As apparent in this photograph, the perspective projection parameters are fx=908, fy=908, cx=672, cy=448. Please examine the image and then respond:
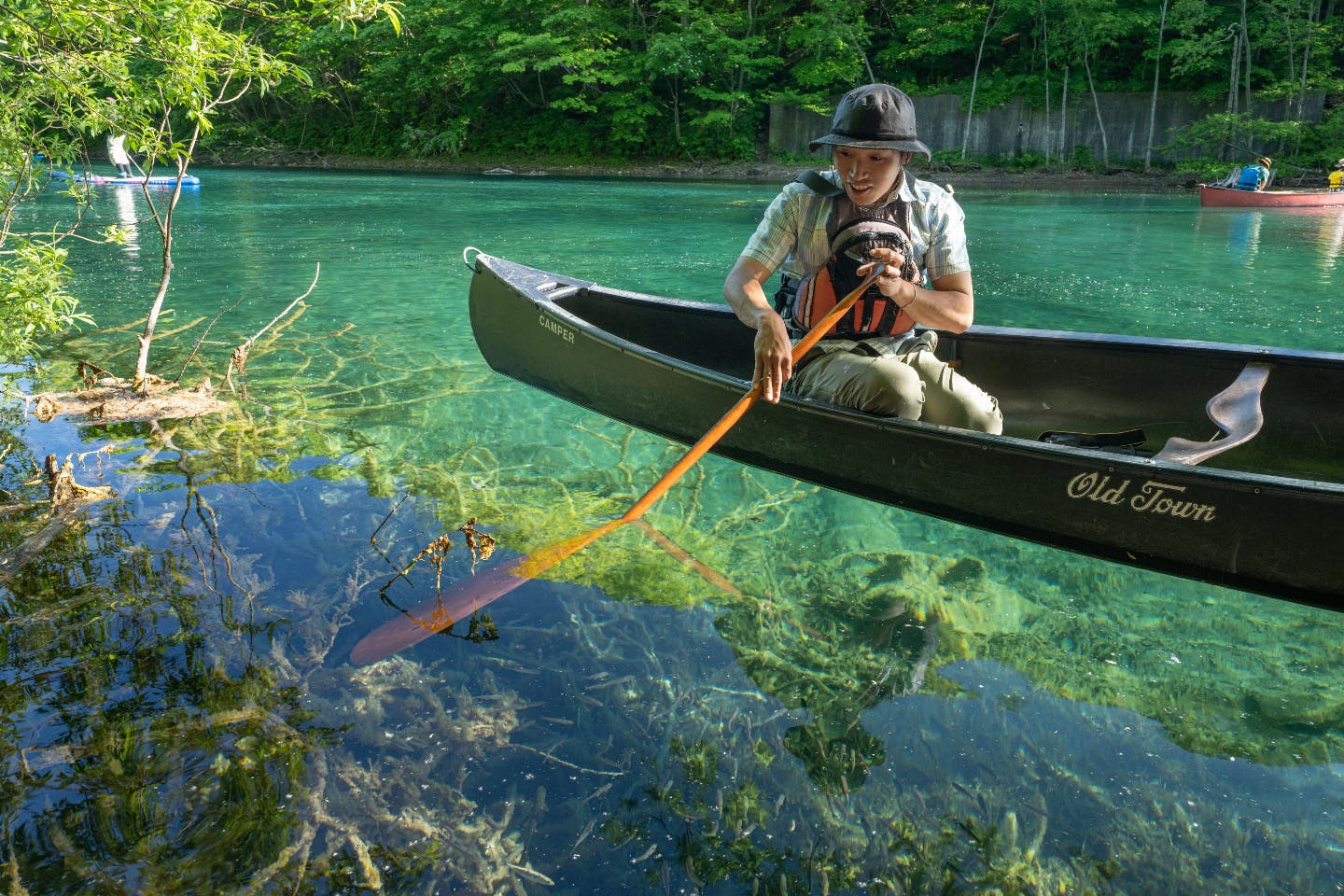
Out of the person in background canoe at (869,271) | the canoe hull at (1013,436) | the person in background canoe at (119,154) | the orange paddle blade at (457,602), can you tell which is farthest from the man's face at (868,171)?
the person in background canoe at (119,154)

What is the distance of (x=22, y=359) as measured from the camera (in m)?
5.92

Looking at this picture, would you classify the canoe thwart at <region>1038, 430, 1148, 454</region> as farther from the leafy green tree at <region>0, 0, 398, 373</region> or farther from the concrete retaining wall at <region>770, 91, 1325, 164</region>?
→ the concrete retaining wall at <region>770, 91, 1325, 164</region>

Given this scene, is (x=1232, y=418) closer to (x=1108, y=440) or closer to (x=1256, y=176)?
(x=1108, y=440)

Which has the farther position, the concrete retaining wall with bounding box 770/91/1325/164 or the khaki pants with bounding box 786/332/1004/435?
the concrete retaining wall with bounding box 770/91/1325/164

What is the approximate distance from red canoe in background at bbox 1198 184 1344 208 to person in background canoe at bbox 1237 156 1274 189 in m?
0.28

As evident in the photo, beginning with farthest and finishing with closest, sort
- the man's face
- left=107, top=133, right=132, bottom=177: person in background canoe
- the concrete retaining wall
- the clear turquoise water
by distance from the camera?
the concrete retaining wall
left=107, top=133, right=132, bottom=177: person in background canoe
the man's face
the clear turquoise water

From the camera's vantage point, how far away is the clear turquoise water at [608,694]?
2.08 meters

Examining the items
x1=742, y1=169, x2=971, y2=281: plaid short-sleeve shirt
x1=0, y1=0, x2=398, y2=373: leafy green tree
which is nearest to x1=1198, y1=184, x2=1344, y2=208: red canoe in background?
x1=742, y1=169, x2=971, y2=281: plaid short-sleeve shirt

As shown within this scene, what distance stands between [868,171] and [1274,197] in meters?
18.3

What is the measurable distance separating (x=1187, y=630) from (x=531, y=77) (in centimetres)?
3172

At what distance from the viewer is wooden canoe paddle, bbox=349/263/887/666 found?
2859mm

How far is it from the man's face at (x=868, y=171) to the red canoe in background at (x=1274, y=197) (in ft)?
56.3

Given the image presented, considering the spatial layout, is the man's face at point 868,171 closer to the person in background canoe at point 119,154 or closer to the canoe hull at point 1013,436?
the canoe hull at point 1013,436

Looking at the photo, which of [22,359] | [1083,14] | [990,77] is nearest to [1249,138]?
[1083,14]
